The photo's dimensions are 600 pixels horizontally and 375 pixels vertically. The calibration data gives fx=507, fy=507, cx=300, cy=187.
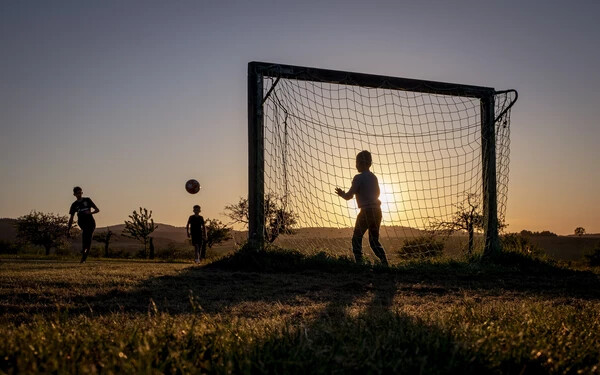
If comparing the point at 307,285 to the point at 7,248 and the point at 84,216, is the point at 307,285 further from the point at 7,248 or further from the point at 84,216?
the point at 7,248

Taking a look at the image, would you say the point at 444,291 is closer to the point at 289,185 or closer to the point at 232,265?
the point at 232,265

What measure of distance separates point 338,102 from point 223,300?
6.46m

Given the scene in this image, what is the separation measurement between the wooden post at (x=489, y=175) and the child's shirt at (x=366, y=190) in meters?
3.33

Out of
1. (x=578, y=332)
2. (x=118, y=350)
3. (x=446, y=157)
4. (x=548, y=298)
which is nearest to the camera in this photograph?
(x=118, y=350)

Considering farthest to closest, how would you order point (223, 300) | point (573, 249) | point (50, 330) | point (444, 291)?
point (573, 249) → point (444, 291) → point (223, 300) → point (50, 330)

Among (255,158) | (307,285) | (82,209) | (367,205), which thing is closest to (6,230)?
(82,209)

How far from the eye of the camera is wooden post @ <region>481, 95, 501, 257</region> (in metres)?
10.8

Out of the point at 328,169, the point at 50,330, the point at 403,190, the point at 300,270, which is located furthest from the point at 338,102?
the point at 50,330

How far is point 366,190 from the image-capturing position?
891 cm

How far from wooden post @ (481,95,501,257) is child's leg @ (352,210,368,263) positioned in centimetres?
327

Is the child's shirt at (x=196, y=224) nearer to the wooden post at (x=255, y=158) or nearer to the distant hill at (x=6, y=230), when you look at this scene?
the wooden post at (x=255, y=158)

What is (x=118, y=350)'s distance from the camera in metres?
2.03

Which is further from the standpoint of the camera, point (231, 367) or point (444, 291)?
point (444, 291)

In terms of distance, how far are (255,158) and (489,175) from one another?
5.22 m
